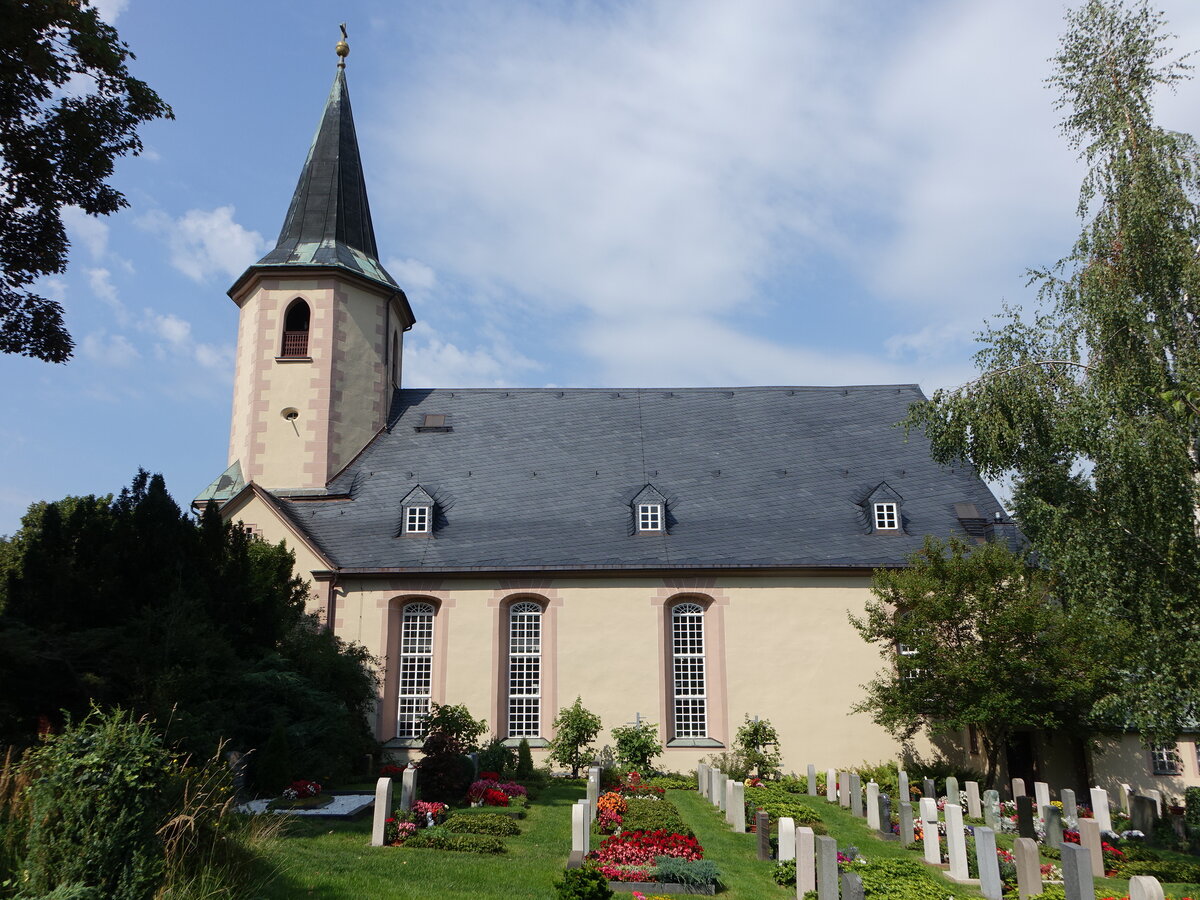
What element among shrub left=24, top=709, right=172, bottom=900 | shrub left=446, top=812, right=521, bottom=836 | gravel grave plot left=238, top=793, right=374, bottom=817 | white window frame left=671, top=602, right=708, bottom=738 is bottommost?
shrub left=446, top=812, right=521, bottom=836

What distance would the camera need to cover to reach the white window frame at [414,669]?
23.4 metres

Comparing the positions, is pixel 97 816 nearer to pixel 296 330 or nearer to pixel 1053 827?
pixel 1053 827

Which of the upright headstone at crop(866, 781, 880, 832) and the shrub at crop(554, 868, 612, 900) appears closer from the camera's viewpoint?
the shrub at crop(554, 868, 612, 900)

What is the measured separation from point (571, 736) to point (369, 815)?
24.5 feet

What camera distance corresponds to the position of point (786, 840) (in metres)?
12.1

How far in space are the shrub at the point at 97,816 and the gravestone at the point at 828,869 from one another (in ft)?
21.0

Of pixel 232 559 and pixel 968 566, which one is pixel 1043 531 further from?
pixel 232 559

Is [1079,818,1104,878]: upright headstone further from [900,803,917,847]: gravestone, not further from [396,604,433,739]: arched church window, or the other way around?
[396,604,433,739]: arched church window

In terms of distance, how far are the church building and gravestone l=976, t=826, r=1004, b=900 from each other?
36.6ft

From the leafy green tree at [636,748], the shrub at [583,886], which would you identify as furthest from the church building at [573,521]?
the shrub at [583,886]

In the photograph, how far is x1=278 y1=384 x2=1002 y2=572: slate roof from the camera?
24156 mm

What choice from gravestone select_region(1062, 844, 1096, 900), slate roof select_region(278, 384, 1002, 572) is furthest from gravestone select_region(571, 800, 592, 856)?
slate roof select_region(278, 384, 1002, 572)

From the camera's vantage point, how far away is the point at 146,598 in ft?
51.2

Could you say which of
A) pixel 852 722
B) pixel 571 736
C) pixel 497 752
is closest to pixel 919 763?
pixel 852 722
